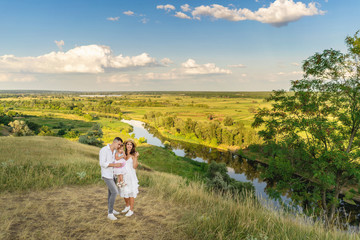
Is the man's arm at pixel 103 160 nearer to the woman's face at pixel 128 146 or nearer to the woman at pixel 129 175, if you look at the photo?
the woman at pixel 129 175

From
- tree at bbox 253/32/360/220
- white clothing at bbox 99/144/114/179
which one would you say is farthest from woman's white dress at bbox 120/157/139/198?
tree at bbox 253/32/360/220

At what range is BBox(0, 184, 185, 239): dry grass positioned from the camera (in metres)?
4.79

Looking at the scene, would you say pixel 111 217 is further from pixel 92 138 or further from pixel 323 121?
pixel 92 138

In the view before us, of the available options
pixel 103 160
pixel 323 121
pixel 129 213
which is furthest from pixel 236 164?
pixel 103 160

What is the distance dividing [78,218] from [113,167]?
5.72 feet

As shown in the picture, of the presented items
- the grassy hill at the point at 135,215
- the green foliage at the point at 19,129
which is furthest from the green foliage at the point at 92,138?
the grassy hill at the point at 135,215

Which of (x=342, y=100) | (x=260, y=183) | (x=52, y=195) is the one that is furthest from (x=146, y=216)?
(x=260, y=183)

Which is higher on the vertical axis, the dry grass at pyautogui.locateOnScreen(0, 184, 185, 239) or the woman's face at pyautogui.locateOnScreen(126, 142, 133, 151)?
the woman's face at pyautogui.locateOnScreen(126, 142, 133, 151)

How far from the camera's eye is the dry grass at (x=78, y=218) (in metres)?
4.79

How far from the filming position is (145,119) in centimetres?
14050

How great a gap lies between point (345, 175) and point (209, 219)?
14.7m

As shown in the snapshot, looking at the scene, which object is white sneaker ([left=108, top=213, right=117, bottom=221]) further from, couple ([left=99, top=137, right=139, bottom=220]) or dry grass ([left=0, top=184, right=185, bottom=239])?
dry grass ([left=0, top=184, right=185, bottom=239])

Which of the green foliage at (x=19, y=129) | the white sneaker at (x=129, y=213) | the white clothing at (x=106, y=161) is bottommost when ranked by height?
the green foliage at (x=19, y=129)

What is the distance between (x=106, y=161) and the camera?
541 cm
